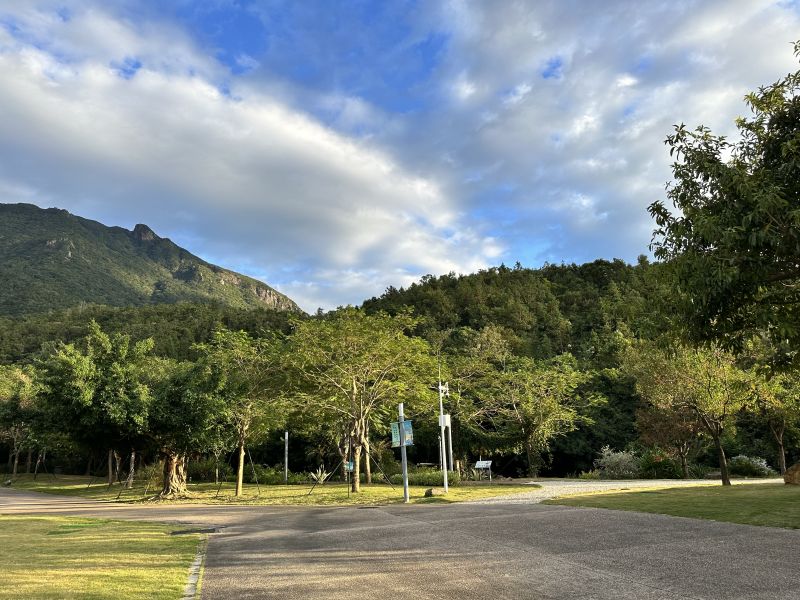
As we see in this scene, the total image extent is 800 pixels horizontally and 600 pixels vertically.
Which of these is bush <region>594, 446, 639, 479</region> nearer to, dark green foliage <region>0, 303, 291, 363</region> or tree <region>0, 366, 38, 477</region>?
tree <region>0, 366, 38, 477</region>

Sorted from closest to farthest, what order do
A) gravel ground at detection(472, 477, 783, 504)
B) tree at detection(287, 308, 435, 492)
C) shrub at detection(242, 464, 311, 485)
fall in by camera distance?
1. gravel ground at detection(472, 477, 783, 504)
2. tree at detection(287, 308, 435, 492)
3. shrub at detection(242, 464, 311, 485)

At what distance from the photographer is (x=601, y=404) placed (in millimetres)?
36281

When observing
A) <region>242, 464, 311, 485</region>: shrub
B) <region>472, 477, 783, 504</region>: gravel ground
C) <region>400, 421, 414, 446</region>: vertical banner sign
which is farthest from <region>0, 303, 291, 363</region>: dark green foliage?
<region>400, 421, 414, 446</region>: vertical banner sign

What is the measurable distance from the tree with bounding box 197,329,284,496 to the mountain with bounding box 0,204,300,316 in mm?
75129

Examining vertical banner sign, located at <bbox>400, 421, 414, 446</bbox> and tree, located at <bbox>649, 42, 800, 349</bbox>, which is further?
vertical banner sign, located at <bbox>400, 421, 414, 446</bbox>

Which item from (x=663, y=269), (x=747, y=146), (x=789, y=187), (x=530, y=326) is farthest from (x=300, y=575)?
(x=530, y=326)

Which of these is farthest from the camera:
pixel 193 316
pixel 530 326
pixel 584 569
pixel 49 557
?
pixel 193 316

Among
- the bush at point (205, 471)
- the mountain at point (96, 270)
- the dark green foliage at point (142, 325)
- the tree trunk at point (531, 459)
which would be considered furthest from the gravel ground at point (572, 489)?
the mountain at point (96, 270)

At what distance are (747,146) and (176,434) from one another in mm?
22203

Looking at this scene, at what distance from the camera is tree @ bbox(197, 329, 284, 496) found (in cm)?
2389

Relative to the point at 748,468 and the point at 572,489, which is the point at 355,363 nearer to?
the point at 572,489

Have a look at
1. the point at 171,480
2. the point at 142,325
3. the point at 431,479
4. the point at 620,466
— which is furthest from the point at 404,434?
the point at 142,325

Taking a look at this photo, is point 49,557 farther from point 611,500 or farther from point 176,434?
point 176,434

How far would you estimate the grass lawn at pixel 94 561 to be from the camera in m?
5.91
